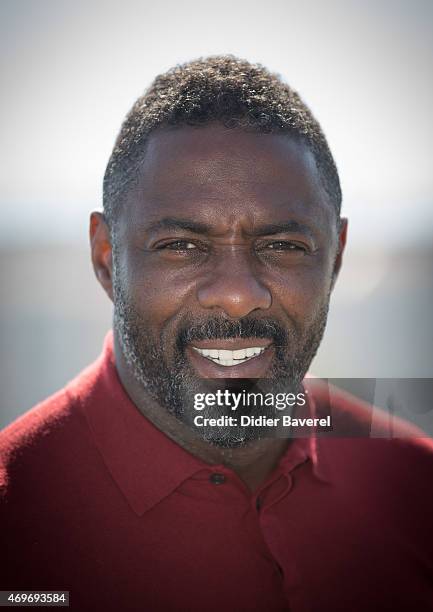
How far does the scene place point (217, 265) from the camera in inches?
69.9

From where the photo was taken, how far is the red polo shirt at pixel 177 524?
5.42 ft

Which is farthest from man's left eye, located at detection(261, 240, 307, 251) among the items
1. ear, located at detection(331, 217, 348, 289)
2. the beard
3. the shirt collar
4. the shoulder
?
the shoulder

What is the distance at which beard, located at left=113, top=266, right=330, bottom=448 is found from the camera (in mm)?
1797

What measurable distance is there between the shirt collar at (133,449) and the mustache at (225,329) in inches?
13.3

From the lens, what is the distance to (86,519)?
1709 millimetres

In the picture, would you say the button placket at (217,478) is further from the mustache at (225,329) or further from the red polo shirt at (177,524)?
the mustache at (225,329)

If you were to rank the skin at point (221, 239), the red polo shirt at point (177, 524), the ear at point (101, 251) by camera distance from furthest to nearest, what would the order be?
the ear at point (101, 251) → the skin at point (221, 239) → the red polo shirt at point (177, 524)

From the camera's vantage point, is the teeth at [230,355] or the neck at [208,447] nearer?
the teeth at [230,355]

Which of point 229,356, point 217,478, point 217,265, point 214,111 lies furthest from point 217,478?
point 214,111

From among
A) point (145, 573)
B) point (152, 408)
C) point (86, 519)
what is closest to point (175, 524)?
point (145, 573)

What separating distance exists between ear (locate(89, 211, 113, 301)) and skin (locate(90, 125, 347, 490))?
0.58 ft

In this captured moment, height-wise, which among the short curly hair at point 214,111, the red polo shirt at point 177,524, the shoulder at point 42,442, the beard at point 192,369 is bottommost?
the red polo shirt at point 177,524

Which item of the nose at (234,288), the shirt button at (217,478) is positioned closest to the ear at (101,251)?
the nose at (234,288)

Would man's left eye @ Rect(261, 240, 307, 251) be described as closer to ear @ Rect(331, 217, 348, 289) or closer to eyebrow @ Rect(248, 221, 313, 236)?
eyebrow @ Rect(248, 221, 313, 236)
